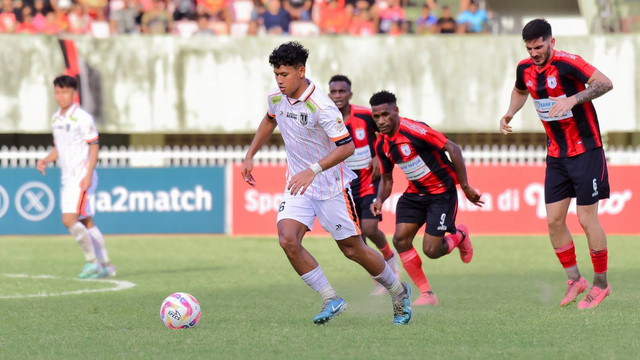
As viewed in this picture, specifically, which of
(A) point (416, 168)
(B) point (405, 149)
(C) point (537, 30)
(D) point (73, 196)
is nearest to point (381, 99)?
(B) point (405, 149)

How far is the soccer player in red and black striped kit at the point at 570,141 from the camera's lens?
8.48 metres

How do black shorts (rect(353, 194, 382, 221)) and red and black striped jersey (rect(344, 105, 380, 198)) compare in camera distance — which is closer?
red and black striped jersey (rect(344, 105, 380, 198))

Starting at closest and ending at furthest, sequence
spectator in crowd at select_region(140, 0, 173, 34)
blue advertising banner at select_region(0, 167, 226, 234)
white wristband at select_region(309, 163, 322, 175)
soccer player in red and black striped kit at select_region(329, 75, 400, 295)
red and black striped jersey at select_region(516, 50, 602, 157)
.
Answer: white wristband at select_region(309, 163, 322, 175) < red and black striped jersey at select_region(516, 50, 602, 157) < soccer player in red and black striped kit at select_region(329, 75, 400, 295) < blue advertising banner at select_region(0, 167, 226, 234) < spectator in crowd at select_region(140, 0, 173, 34)

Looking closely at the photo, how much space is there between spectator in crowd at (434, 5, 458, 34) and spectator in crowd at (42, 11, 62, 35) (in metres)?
8.70

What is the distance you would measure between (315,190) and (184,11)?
57.6 feet

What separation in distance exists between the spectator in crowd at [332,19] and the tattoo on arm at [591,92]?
1650 centimetres

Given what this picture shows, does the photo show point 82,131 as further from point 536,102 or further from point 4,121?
point 4,121

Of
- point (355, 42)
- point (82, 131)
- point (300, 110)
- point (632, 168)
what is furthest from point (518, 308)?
point (355, 42)

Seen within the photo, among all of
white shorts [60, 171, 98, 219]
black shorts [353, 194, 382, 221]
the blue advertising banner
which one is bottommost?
the blue advertising banner

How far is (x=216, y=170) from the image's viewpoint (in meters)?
19.8

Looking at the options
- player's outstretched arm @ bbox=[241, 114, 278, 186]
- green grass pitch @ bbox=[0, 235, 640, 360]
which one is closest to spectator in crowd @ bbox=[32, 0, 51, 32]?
green grass pitch @ bbox=[0, 235, 640, 360]

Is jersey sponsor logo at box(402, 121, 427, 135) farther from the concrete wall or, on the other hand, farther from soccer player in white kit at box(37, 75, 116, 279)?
the concrete wall

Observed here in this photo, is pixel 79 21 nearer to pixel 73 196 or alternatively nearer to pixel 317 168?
pixel 73 196

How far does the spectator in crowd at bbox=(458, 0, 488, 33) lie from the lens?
24562 mm
